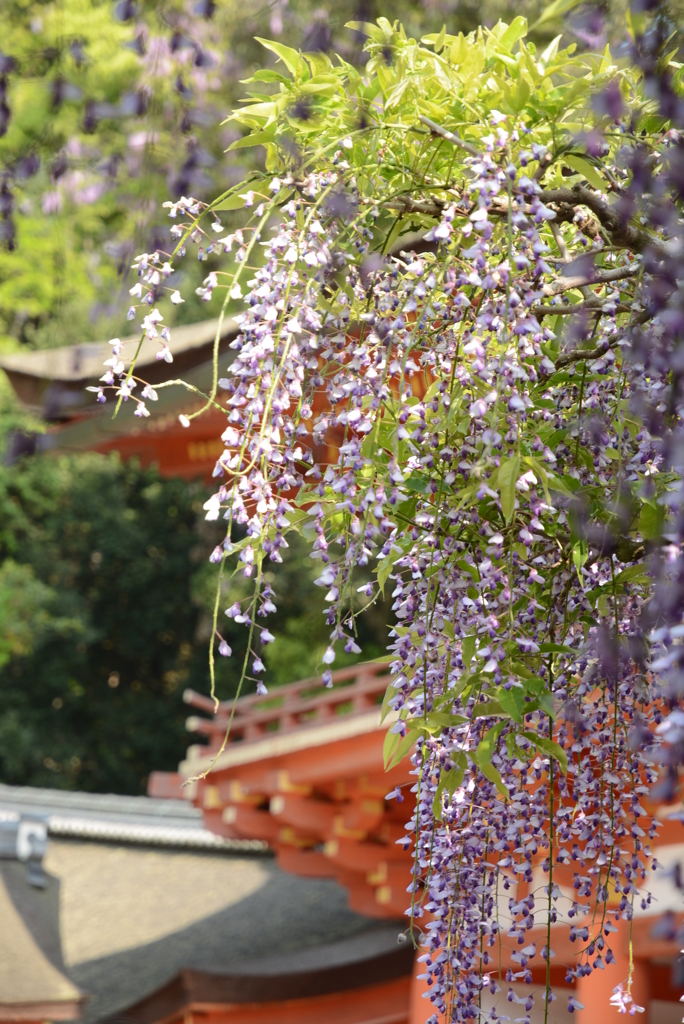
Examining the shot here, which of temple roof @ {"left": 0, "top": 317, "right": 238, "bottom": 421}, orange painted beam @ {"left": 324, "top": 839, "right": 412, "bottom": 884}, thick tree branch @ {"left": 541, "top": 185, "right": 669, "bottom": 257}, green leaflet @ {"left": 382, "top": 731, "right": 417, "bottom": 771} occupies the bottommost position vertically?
green leaflet @ {"left": 382, "top": 731, "right": 417, "bottom": 771}

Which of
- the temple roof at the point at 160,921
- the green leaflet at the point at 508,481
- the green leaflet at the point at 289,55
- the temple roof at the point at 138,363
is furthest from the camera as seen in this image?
the temple roof at the point at 160,921

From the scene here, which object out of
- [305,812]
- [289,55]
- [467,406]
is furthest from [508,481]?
[305,812]

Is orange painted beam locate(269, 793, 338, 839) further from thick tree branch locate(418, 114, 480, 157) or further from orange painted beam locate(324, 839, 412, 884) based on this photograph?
thick tree branch locate(418, 114, 480, 157)

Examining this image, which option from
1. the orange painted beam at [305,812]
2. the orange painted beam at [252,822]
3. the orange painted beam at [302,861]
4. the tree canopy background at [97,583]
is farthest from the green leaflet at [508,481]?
the tree canopy background at [97,583]

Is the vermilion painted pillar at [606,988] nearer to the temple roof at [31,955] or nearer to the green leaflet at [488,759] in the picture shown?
the green leaflet at [488,759]

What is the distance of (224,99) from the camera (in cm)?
1218

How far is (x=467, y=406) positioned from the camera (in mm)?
1581

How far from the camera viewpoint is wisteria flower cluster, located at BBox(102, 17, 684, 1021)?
1.47 metres

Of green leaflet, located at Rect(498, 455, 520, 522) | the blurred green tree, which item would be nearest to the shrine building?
green leaflet, located at Rect(498, 455, 520, 522)

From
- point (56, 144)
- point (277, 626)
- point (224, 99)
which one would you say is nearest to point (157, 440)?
point (56, 144)

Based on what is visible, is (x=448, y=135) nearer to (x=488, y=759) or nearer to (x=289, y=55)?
(x=289, y=55)

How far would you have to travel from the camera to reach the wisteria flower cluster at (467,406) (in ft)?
4.81

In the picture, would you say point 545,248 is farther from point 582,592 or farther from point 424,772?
point 424,772

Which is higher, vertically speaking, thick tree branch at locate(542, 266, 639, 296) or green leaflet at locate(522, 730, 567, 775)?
thick tree branch at locate(542, 266, 639, 296)
